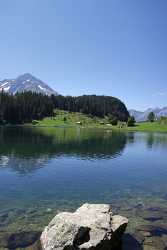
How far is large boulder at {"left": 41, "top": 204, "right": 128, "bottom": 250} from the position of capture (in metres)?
19.1

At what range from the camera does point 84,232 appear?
19.6m

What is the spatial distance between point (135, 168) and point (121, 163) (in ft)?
19.0

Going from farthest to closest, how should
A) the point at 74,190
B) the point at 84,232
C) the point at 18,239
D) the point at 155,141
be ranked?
the point at 155,141 → the point at 74,190 → the point at 18,239 → the point at 84,232

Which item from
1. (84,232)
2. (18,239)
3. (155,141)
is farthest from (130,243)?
(155,141)

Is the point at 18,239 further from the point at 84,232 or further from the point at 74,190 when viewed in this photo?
the point at 74,190

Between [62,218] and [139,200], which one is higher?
[62,218]

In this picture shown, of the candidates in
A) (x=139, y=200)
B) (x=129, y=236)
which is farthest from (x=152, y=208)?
(x=129, y=236)

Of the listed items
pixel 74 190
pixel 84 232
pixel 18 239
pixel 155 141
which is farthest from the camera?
pixel 155 141

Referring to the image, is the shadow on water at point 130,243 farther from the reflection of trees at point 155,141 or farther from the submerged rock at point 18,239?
the reflection of trees at point 155,141

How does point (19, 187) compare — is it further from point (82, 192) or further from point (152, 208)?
point (152, 208)

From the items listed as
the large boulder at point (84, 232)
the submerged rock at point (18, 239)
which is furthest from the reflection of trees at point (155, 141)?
the large boulder at point (84, 232)

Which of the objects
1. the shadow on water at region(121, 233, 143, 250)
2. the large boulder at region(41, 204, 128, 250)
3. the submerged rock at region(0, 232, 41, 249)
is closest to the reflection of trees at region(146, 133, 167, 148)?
the shadow on water at region(121, 233, 143, 250)

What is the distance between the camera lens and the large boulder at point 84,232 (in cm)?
1906

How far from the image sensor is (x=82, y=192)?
126 ft
